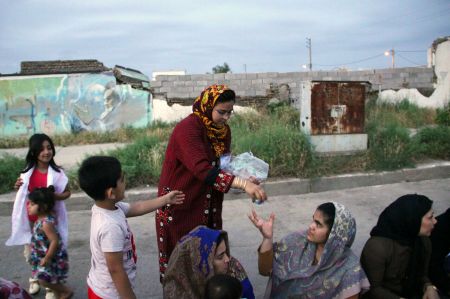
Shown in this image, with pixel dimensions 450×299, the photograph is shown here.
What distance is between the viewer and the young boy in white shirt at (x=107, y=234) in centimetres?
189

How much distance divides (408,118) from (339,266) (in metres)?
8.99

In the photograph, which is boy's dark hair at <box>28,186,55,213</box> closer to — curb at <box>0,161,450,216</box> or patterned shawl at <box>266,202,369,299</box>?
patterned shawl at <box>266,202,369,299</box>

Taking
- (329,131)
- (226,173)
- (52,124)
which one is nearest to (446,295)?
(226,173)

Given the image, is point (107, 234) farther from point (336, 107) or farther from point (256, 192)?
point (336, 107)

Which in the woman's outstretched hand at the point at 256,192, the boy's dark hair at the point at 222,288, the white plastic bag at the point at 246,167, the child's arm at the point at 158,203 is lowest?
the boy's dark hair at the point at 222,288

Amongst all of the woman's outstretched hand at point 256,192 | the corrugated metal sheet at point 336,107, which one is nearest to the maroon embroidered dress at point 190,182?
the woman's outstretched hand at point 256,192

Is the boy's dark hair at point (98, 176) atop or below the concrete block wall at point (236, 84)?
below

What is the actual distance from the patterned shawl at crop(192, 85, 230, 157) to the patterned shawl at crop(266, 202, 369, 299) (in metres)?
0.74

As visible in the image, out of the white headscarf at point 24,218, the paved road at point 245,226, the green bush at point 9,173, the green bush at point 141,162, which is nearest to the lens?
the white headscarf at point 24,218

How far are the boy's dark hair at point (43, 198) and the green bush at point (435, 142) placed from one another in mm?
6164

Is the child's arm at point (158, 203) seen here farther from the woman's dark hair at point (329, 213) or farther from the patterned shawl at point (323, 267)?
the woman's dark hair at point (329, 213)

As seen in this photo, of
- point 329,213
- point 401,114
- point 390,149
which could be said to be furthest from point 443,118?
point 329,213

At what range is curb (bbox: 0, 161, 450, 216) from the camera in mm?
5496

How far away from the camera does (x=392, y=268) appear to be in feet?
7.83
